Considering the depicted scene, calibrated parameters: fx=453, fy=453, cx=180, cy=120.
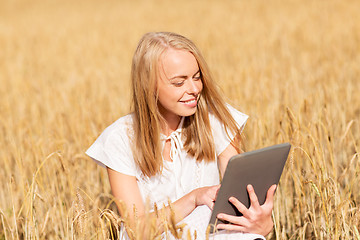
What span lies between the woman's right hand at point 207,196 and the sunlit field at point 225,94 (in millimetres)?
296

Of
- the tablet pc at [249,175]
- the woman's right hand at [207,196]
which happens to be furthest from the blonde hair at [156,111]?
the tablet pc at [249,175]

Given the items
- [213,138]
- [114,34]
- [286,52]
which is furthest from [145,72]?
[114,34]

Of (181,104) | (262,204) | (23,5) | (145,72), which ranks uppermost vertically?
(23,5)

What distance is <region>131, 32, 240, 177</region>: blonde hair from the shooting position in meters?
1.52

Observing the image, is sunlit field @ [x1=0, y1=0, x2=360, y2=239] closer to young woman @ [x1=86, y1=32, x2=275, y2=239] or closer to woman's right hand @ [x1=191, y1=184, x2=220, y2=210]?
young woman @ [x1=86, y1=32, x2=275, y2=239]

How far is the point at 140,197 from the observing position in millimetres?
1526

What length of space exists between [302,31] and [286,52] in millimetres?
1176

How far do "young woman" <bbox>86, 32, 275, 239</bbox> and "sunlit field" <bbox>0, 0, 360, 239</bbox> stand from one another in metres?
0.18

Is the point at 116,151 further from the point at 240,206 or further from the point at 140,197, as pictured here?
the point at 240,206

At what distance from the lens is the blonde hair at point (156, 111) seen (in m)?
1.52

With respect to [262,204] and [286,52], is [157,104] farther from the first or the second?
[286,52]

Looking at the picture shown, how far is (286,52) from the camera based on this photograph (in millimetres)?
4738

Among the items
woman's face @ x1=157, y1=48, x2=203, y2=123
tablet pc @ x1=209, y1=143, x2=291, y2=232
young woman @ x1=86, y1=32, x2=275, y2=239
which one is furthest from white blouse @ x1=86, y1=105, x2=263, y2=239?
tablet pc @ x1=209, y1=143, x2=291, y2=232

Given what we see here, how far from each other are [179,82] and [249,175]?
0.42 m
